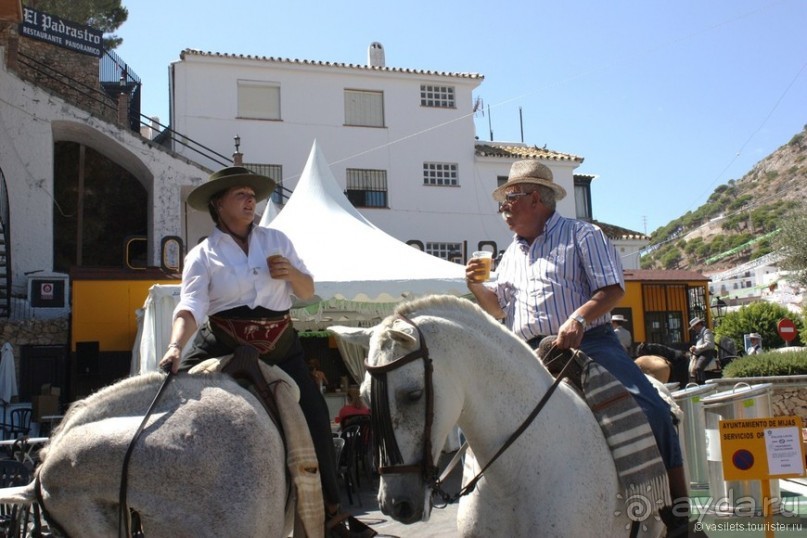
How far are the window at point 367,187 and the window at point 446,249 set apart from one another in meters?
2.43

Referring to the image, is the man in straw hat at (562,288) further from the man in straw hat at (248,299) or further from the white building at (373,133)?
the white building at (373,133)

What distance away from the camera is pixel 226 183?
358 cm

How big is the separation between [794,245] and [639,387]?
3347cm

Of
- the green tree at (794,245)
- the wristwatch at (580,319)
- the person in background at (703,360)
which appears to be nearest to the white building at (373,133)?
the green tree at (794,245)

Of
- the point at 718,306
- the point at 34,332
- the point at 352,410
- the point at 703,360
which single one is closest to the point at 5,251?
the point at 34,332

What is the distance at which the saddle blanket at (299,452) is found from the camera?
9.92ft

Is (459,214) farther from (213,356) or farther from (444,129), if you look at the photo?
(213,356)

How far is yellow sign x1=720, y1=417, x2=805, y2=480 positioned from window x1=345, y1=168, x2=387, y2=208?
23.1 meters

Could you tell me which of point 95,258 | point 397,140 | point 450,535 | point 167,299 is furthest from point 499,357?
point 397,140

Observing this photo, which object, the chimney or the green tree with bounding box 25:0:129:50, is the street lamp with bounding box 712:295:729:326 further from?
the green tree with bounding box 25:0:129:50

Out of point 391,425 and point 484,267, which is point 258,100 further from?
point 391,425

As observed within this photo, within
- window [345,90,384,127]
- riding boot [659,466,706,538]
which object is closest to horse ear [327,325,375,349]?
riding boot [659,466,706,538]

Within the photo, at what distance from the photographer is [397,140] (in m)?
28.5

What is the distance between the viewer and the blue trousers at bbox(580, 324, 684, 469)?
3375 mm
